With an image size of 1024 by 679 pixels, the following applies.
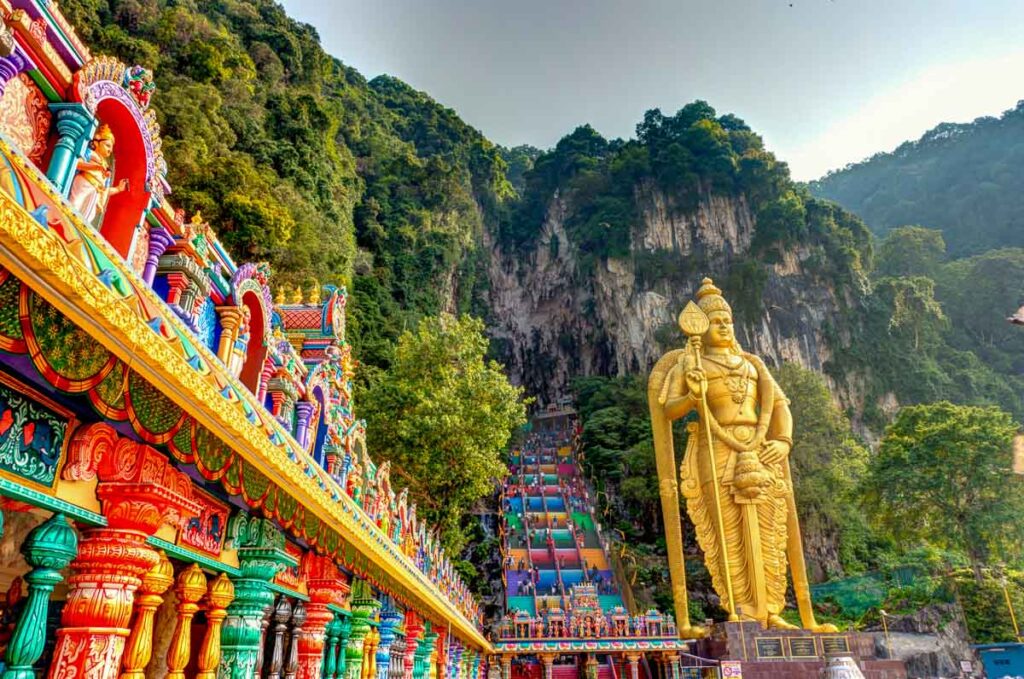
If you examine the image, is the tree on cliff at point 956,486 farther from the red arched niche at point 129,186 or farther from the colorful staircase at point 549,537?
the red arched niche at point 129,186

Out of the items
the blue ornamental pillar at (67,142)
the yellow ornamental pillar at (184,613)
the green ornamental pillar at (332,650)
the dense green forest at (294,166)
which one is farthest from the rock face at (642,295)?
the blue ornamental pillar at (67,142)

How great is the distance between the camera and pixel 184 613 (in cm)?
279

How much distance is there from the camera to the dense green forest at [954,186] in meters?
50.3

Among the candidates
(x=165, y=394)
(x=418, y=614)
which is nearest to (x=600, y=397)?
(x=418, y=614)

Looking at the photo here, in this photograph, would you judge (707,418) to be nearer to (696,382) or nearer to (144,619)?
(696,382)

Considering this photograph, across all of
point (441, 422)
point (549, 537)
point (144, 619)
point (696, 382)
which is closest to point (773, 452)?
point (696, 382)

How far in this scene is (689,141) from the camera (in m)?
38.3

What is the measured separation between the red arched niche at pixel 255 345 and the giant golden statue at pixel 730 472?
26.7ft

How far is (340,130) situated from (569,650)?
28136mm

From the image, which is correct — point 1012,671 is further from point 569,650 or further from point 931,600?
point 569,650

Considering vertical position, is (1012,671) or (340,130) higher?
(340,130)

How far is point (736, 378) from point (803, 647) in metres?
4.19

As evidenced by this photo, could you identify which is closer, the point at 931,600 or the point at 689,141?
the point at 931,600

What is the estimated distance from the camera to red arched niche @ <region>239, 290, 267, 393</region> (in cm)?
386
